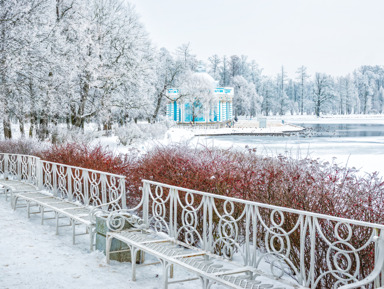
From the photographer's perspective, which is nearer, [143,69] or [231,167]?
[231,167]

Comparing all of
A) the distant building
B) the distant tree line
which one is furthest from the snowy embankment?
the distant building

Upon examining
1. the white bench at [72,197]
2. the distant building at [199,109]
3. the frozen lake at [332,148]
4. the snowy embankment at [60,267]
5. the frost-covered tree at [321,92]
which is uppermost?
the frost-covered tree at [321,92]

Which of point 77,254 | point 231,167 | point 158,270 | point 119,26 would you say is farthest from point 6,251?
point 119,26

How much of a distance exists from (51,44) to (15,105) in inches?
117

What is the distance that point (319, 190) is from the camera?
200 inches

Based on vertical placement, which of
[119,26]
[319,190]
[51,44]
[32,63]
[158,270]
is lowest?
[158,270]

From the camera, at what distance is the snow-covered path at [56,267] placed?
455 centimetres

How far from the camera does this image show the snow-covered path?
455 centimetres

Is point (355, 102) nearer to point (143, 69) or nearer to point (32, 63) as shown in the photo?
point (143, 69)

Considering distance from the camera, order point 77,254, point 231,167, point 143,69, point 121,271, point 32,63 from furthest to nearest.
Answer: point 143,69
point 32,63
point 231,167
point 77,254
point 121,271

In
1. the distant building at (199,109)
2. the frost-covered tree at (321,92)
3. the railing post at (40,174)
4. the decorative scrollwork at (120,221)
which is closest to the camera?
the decorative scrollwork at (120,221)

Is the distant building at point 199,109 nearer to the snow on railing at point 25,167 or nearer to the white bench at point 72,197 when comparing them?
the snow on railing at point 25,167

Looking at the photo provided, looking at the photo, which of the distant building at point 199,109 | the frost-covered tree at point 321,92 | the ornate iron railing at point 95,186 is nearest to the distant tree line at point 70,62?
the ornate iron railing at point 95,186

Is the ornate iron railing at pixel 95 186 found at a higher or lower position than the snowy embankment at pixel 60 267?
higher
